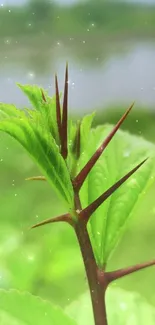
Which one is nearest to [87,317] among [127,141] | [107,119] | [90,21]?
[127,141]

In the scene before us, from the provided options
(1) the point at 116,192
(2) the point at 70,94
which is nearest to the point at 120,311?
(1) the point at 116,192

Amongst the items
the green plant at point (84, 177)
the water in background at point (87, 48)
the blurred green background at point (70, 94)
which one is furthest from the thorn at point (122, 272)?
the water in background at point (87, 48)

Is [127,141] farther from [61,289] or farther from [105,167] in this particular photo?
[61,289]

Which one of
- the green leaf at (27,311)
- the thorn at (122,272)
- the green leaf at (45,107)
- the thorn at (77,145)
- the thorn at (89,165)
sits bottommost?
the green leaf at (27,311)

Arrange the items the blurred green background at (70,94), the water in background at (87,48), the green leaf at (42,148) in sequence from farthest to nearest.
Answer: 1. the water in background at (87,48)
2. the blurred green background at (70,94)
3. the green leaf at (42,148)

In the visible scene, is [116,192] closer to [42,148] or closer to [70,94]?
[42,148]

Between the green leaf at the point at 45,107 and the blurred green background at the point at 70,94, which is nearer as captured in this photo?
the green leaf at the point at 45,107

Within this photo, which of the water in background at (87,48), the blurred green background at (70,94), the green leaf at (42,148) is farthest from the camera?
the water in background at (87,48)

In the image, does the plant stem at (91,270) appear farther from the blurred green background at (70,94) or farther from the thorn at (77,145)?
the blurred green background at (70,94)
